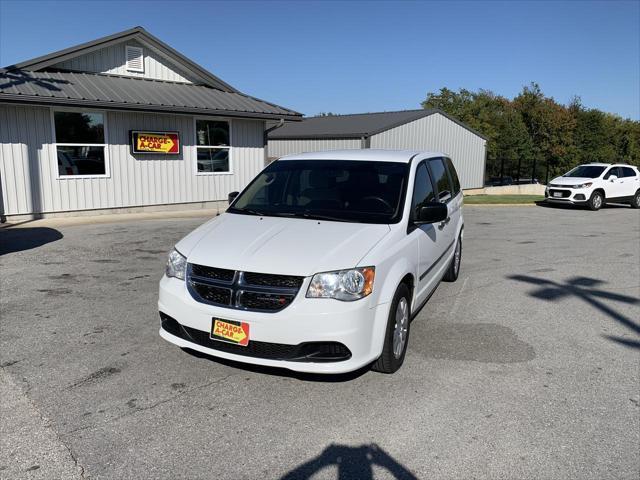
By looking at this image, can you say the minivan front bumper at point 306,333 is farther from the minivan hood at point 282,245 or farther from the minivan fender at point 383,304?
the minivan hood at point 282,245

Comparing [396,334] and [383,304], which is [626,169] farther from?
[383,304]

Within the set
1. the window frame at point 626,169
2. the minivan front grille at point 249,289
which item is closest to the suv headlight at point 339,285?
the minivan front grille at point 249,289

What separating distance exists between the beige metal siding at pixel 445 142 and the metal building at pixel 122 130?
8.33 metres

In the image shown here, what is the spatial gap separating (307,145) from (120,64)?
11728mm

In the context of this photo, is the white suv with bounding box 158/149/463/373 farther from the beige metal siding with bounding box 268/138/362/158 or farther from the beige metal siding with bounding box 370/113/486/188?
the beige metal siding with bounding box 370/113/486/188

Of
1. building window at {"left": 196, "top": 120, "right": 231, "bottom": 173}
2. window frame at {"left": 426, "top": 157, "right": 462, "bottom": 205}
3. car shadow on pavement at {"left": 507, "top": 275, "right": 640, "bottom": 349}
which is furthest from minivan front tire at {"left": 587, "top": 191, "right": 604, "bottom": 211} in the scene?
window frame at {"left": 426, "top": 157, "right": 462, "bottom": 205}

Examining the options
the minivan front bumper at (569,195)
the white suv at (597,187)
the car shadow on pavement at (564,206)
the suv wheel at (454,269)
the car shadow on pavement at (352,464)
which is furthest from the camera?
the car shadow on pavement at (564,206)

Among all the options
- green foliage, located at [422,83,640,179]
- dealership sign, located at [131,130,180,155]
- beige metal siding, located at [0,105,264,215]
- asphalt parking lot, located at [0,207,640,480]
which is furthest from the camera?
green foliage, located at [422,83,640,179]

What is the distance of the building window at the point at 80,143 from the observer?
1284cm

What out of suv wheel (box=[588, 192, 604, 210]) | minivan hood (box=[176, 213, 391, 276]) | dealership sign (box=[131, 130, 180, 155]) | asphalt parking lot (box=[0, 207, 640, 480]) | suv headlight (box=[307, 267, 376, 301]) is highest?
dealership sign (box=[131, 130, 180, 155])

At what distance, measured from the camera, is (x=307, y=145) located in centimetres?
2542

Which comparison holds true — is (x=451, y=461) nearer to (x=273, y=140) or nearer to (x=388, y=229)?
(x=388, y=229)

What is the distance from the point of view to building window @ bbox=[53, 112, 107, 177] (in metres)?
12.8

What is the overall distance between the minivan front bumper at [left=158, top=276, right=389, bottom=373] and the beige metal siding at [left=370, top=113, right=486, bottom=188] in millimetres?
19435
